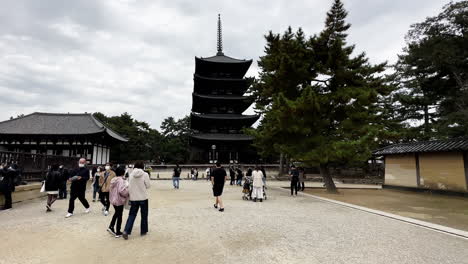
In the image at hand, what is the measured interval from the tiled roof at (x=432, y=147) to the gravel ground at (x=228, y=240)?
7999 millimetres

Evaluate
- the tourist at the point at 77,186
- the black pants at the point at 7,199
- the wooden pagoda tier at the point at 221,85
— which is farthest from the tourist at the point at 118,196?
the wooden pagoda tier at the point at 221,85

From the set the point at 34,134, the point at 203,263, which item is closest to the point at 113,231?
the point at 203,263

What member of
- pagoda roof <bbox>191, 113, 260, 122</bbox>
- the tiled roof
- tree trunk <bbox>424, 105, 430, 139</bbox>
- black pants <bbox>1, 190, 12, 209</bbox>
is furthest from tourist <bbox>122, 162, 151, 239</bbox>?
pagoda roof <bbox>191, 113, 260, 122</bbox>

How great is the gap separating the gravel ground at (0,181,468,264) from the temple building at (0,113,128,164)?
2161 cm

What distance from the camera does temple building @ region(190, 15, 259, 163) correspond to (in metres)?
32.3

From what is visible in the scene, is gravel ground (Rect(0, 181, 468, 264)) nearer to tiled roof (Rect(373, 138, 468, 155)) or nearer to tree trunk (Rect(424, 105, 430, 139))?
tiled roof (Rect(373, 138, 468, 155))

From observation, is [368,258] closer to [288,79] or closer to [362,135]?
[362,135]

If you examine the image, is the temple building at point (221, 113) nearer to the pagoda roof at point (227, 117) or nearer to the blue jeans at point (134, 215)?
the pagoda roof at point (227, 117)

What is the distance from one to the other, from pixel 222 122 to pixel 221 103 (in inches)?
132

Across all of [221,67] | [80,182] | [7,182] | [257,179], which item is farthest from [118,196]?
[221,67]

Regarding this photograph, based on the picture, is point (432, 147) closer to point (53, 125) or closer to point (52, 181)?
point (52, 181)

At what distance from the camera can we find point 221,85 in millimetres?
36500

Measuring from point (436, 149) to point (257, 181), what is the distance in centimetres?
985

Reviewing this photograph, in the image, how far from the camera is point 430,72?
2017 centimetres
